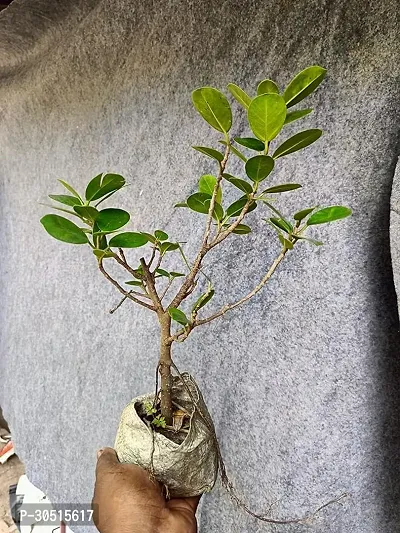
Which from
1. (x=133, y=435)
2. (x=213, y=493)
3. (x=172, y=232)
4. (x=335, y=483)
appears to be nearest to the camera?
(x=133, y=435)

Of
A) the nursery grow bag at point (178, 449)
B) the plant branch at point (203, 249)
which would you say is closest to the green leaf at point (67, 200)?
the plant branch at point (203, 249)

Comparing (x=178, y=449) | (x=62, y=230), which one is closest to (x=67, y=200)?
(x=62, y=230)

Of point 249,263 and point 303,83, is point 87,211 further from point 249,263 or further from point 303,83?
point 249,263

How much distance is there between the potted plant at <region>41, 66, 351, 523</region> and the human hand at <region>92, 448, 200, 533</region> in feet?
0.05

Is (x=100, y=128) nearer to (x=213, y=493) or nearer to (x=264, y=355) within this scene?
(x=264, y=355)

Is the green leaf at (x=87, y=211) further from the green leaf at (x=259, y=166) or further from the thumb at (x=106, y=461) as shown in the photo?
the thumb at (x=106, y=461)

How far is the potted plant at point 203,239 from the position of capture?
15.0 inches

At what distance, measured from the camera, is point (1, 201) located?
1507mm

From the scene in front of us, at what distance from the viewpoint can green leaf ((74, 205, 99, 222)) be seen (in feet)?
1.30

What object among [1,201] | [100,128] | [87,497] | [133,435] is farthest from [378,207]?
[1,201]

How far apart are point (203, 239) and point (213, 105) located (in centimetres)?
18

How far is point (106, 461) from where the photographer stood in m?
0.55

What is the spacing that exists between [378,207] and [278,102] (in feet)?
0.95

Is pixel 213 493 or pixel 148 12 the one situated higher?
pixel 148 12
